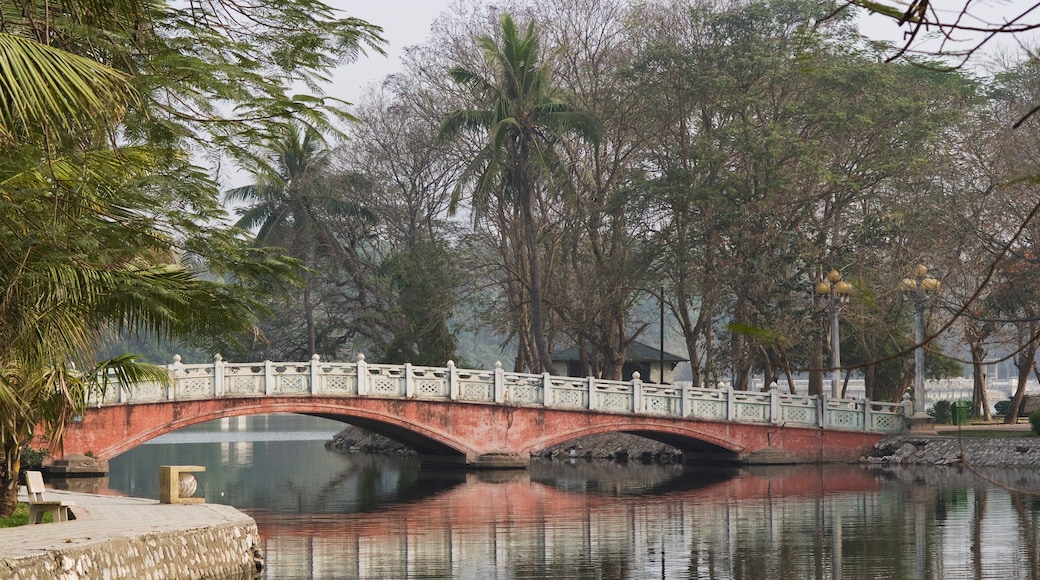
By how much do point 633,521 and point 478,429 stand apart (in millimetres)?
13571

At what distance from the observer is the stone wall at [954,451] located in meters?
33.9

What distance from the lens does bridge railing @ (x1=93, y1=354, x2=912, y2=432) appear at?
3462 centimetres

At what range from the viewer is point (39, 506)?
1599cm

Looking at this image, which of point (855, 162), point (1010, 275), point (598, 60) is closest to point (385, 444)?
point (598, 60)

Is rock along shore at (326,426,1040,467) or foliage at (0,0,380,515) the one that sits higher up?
foliage at (0,0,380,515)

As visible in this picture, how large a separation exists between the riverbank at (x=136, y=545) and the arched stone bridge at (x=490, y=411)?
14821 mm

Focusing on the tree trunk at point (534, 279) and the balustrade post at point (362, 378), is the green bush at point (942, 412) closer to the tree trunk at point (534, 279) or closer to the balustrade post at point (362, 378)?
the tree trunk at point (534, 279)

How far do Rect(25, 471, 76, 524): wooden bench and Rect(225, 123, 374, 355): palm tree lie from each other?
104ft

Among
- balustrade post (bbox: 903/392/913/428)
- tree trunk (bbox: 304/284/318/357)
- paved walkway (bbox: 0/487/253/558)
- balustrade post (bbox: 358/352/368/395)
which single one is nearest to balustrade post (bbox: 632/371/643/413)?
balustrade post (bbox: 358/352/368/395)

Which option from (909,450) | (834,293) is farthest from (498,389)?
(909,450)

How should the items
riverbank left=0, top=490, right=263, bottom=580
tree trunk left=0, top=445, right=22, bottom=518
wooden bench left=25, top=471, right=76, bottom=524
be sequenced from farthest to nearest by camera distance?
tree trunk left=0, top=445, right=22, bottom=518
wooden bench left=25, top=471, right=76, bottom=524
riverbank left=0, top=490, right=263, bottom=580

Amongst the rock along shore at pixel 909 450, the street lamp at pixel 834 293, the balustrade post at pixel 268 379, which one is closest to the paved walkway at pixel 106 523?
the balustrade post at pixel 268 379

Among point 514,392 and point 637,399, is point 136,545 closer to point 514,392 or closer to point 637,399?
point 514,392

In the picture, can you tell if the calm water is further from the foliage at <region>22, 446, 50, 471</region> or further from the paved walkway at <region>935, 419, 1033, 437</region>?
the paved walkway at <region>935, 419, 1033, 437</region>
